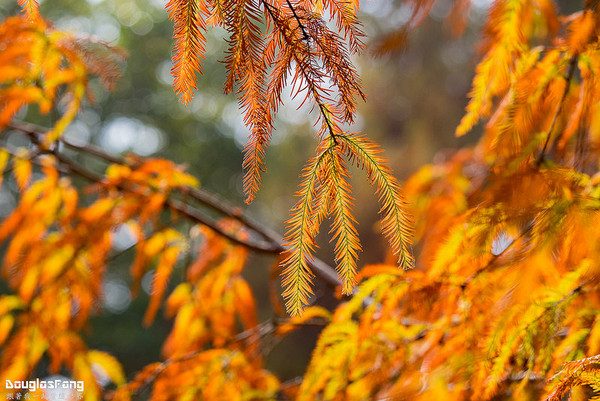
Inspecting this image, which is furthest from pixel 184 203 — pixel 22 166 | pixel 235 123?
pixel 235 123

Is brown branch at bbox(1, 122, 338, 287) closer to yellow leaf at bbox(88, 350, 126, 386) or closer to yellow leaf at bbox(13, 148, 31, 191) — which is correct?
yellow leaf at bbox(13, 148, 31, 191)

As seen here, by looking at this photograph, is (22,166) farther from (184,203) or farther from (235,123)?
(235,123)

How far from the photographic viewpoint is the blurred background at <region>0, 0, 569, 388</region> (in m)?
5.62

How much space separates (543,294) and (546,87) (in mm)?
209

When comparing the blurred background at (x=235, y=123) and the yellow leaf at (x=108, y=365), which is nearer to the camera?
the yellow leaf at (x=108, y=365)

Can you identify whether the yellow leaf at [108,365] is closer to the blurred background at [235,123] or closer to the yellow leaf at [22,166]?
the yellow leaf at [22,166]

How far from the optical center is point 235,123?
7625 millimetres

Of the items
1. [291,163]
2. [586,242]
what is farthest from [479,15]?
[586,242]

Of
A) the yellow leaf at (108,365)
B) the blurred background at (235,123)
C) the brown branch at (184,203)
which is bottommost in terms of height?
the yellow leaf at (108,365)

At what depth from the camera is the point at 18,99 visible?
2.55 ft

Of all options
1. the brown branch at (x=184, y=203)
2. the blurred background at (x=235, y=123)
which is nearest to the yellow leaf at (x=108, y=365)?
the brown branch at (x=184, y=203)

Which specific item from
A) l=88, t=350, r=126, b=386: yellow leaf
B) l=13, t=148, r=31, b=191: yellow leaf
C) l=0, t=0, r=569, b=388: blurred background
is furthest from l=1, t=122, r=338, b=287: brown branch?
l=0, t=0, r=569, b=388: blurred background

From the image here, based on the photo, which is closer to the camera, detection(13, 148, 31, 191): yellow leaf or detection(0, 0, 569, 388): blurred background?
detection(13, 148, 31, 191): yellow leaf

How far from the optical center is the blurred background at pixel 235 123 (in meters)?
5.62
